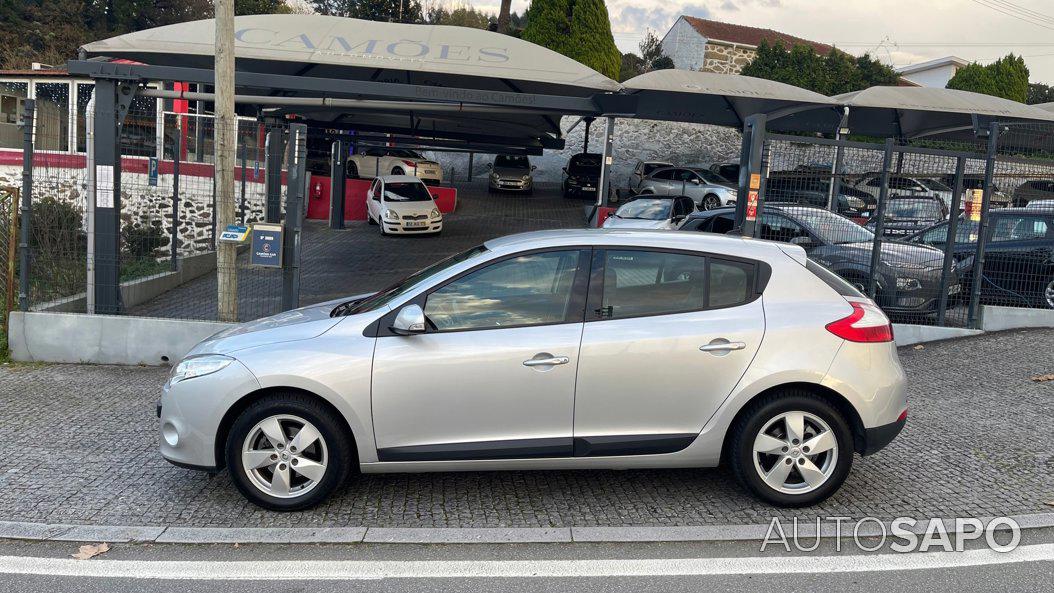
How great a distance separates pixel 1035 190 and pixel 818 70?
89.9 feet

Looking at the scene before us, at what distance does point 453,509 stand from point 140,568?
167 cm

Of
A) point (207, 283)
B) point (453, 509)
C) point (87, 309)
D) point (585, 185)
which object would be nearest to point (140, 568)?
point (453, 509)

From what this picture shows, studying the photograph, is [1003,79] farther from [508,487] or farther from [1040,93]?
[508,487]

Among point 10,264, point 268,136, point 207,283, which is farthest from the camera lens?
point 207,283

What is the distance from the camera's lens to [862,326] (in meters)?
4.72

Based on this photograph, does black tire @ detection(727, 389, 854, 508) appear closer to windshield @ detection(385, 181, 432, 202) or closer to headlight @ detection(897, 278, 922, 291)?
headlight @ detection(897, 278, 922, 291)

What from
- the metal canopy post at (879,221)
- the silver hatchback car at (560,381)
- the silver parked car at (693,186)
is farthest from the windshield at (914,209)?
the silver parked car at (693,186)

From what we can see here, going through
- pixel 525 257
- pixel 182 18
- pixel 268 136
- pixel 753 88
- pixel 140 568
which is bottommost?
pixel 140 568

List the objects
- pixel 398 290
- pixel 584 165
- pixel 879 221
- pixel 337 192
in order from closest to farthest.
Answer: pixel 398 290 → pixel 879 221 → pixel 337 192 → pixel 584 165

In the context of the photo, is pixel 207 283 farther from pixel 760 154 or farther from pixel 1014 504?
pixel 1014 504

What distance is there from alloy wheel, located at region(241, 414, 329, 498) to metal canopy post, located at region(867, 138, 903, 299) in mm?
7136

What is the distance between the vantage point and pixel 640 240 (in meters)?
4.91

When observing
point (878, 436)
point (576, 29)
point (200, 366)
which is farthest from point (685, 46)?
point (200, 366)

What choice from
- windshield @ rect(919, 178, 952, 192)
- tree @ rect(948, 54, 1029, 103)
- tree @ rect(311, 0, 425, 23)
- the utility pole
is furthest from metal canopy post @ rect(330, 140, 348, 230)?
tree @ rect(948, 54, 1029, 103)
